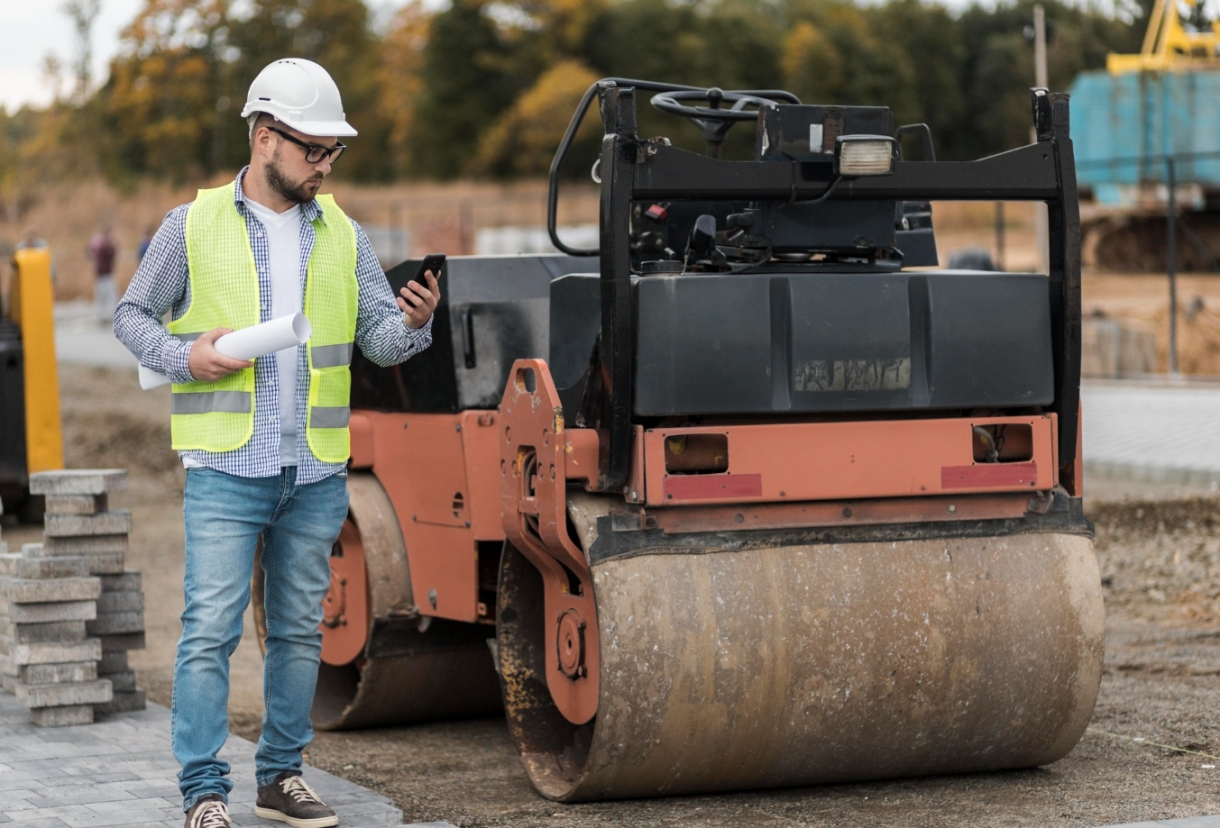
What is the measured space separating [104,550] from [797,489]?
2.74 metres

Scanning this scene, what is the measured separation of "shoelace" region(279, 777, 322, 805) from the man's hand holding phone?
1.25m

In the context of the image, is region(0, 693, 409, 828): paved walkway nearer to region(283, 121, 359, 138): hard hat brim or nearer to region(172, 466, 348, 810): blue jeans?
region(172, 466, 348, 810): blue jeans

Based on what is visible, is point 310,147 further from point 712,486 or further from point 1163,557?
point 1163,557

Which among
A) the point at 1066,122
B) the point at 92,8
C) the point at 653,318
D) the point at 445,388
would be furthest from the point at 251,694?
the point at 92,8

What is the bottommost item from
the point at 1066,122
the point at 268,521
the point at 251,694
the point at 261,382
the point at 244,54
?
the point at 251,694

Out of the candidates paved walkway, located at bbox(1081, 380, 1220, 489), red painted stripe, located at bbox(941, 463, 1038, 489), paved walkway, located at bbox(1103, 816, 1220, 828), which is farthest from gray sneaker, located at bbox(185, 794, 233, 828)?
paved walkway, located at bbox(1081, 380, 1220, 489)

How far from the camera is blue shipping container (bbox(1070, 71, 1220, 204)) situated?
2858 centimetres

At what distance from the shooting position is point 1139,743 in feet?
18.2

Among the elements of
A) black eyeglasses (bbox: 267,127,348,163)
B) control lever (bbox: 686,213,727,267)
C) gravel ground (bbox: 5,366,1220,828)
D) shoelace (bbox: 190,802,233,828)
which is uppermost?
black eyeglasses (bbox: 267,127,348,163)

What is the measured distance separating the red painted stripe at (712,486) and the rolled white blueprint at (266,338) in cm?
104

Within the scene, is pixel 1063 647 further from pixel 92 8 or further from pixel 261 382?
pixel 92 8

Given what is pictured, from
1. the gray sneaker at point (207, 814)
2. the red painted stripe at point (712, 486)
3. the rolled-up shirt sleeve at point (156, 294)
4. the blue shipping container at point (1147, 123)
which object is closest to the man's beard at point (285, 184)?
the rolled-up shirt sleeve at point (156, 294)

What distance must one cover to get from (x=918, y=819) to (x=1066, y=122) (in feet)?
6.48

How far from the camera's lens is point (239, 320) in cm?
445
